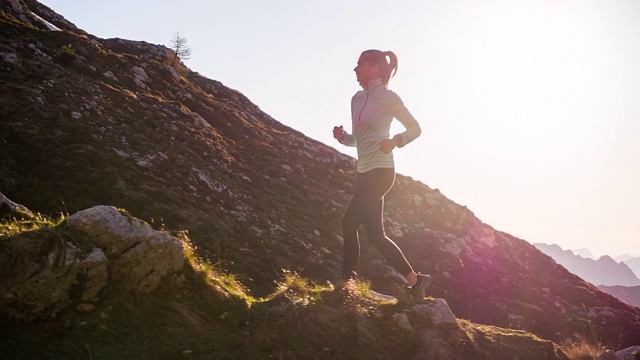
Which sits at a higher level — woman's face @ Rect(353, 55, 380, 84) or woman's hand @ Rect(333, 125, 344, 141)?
woman's face @ Rect(353, 55, 380, 84)

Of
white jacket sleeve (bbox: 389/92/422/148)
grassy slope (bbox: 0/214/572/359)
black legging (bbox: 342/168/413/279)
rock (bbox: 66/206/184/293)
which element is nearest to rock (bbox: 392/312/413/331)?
grassy slope (bbox: 0/214/572/359)

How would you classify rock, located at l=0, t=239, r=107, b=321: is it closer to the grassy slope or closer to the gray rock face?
the gray rock face

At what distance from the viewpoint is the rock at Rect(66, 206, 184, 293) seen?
4098 mm

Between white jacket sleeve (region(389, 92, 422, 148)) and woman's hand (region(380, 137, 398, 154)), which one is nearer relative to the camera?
woman's hand (region(380, 137, 398, 154))

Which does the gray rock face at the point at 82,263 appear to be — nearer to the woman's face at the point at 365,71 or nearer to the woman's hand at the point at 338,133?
the woman's hand at the point at 338,133

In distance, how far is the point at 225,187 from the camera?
63.6ft

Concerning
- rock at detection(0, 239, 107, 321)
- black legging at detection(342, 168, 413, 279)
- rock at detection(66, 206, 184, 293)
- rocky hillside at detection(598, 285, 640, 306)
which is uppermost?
rocky hillside at detection(598, 285, 640, 306)

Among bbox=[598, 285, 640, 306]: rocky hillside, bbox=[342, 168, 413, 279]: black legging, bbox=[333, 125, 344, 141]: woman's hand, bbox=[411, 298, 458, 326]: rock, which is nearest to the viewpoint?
bbox=[411, 298, 458, 326]: rock

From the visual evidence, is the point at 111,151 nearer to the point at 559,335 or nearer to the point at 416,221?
the point at 416,221

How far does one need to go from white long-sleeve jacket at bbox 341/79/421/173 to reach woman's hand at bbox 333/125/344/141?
354 mm

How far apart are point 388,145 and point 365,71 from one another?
1.22 m

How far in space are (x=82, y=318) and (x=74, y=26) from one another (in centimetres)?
4664

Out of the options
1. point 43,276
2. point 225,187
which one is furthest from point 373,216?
point 225,187

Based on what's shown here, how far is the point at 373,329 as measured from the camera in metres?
4.43
